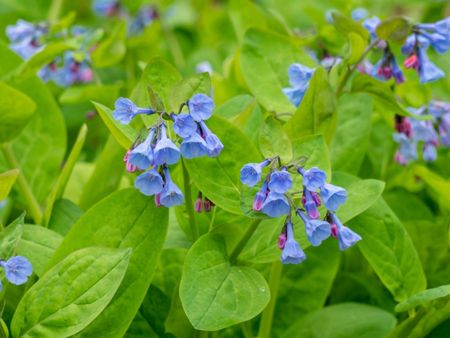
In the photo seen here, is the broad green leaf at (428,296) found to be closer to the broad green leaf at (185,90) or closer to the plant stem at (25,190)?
the broad green leaf at (185,90)

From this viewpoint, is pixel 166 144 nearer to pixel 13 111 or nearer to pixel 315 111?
pixel 315 111

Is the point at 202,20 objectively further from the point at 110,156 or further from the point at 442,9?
the point at 110,156

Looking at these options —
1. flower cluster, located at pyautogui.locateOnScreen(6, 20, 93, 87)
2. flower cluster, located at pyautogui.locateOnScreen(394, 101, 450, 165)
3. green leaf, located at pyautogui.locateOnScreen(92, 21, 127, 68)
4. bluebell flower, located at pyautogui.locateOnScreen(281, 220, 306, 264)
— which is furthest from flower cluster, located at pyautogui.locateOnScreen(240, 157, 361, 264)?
green leaf, located at pyautogui.locateOnScreen(92, 21, 127, 68)

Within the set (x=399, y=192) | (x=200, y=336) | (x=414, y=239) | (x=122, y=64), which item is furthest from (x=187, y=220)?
(x=122, y=64)

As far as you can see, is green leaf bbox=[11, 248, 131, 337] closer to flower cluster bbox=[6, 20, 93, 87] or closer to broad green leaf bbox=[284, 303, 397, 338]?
broad green leaf bbox=[284, 303, 397, 338]

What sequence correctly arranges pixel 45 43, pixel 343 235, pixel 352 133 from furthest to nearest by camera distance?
pixel 45 43 < pixel 352 133 < pixel 343 235

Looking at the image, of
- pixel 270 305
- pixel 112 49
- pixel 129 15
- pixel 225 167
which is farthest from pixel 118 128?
pixel 129 15
